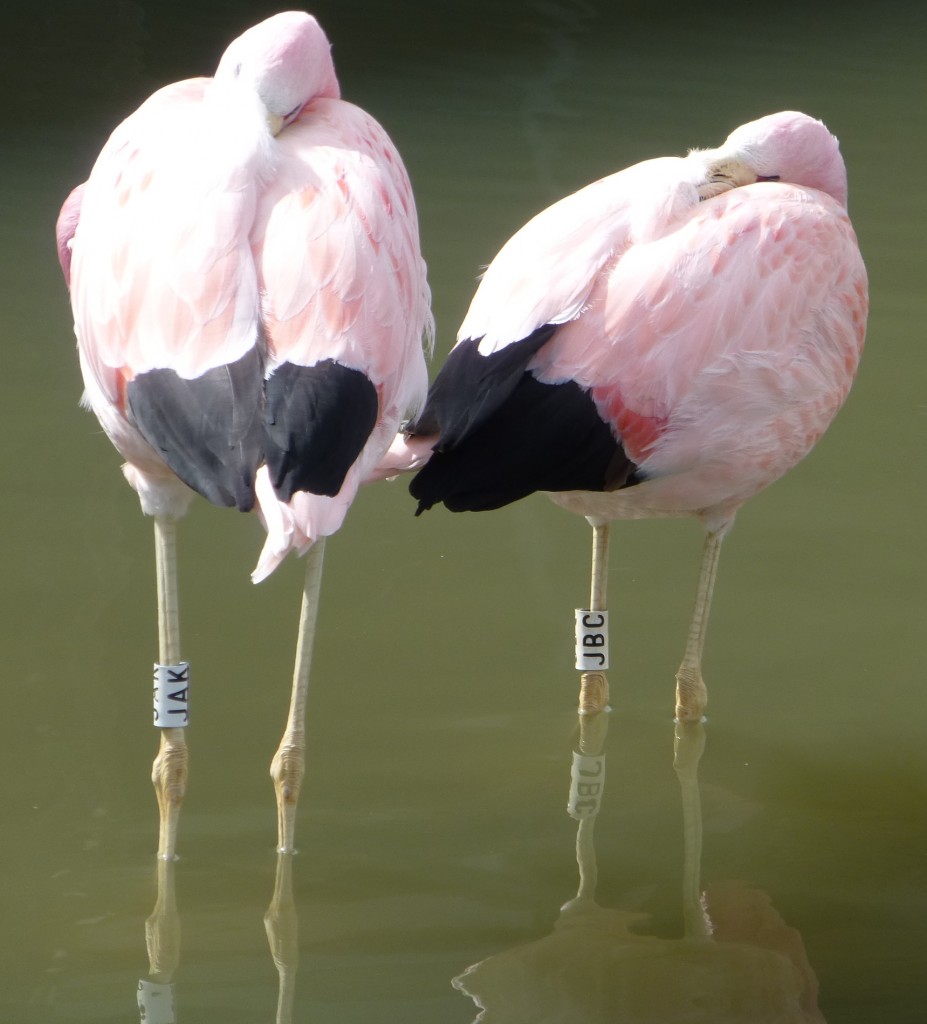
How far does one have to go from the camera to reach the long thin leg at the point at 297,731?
2.68 metres

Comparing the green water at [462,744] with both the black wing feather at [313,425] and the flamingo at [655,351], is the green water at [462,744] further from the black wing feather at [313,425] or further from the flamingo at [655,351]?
the black wing feather at [313,425]

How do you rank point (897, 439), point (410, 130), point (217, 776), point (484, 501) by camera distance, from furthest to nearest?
point (410, 130)
point (897, 439)
point (217, 776)
point (484, 501)

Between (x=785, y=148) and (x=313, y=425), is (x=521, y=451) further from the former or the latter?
(x=785, y=148)

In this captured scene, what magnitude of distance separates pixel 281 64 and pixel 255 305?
22.3 inches

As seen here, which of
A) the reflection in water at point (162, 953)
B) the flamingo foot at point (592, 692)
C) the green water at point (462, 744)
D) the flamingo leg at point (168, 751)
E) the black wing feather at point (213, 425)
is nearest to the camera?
the black wing feather at point (213, 425)

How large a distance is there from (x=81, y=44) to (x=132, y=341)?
17.4 feet

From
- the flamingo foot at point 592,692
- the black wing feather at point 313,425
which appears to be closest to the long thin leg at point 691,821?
the flamingo foot at point 592,692

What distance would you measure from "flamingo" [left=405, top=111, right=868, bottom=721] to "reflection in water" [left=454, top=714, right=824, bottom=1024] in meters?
0.66

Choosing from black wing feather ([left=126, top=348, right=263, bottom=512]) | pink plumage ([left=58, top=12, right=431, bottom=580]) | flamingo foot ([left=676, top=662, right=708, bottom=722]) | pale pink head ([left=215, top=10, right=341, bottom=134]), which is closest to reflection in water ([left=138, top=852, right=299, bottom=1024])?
pink plumage ([left=58, top=12, right=431, bottom=580])

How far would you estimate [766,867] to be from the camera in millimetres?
2941

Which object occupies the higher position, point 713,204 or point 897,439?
point 713,204

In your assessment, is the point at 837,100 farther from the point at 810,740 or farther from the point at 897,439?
the point at 810,740

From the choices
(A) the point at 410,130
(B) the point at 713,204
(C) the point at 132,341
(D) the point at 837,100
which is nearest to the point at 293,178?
(C) the point at 132,341

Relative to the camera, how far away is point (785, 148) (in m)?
3.26
